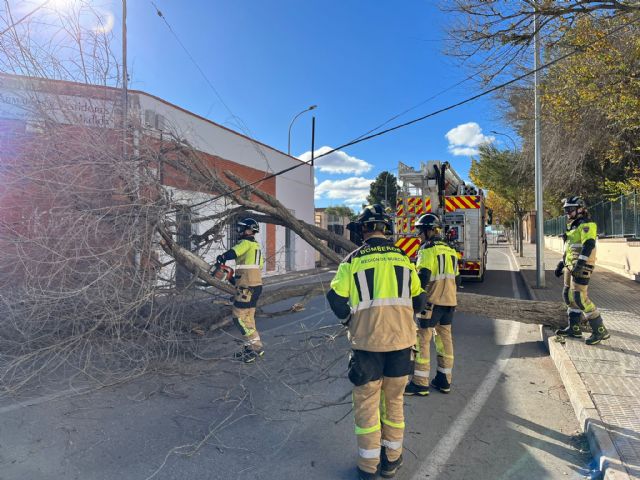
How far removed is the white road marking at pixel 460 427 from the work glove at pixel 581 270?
1426 mm

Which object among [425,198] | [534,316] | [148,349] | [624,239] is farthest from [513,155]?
[148,349]

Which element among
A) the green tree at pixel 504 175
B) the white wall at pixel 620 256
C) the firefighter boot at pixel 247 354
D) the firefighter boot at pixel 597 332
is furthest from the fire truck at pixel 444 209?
the green tree at pixel 504 175

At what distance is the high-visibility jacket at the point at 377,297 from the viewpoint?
2.97m

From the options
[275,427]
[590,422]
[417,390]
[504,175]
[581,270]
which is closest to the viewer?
[590,422]

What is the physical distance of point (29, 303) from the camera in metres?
4.61

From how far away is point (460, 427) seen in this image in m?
3.73

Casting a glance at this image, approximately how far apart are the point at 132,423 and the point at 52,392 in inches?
53.3

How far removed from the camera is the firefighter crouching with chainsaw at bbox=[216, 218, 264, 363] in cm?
562

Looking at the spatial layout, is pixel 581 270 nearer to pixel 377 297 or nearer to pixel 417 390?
pixel 417 390

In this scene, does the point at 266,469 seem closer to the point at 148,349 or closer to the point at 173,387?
the point at 173,387

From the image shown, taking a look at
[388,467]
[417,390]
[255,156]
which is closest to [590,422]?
[417,390]

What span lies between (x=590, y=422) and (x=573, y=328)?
109 inches

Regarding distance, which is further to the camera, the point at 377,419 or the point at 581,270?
the point at 581,270

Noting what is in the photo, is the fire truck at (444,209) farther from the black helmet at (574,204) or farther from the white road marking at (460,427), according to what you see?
the white road marking at (460,427)
